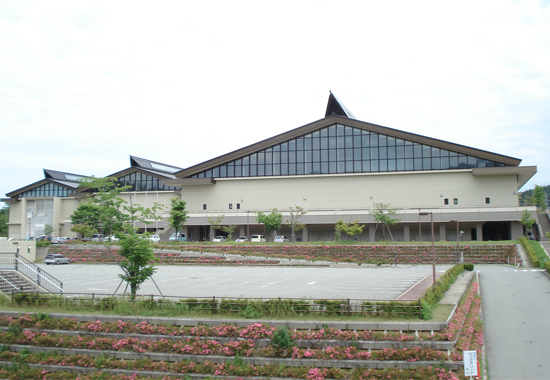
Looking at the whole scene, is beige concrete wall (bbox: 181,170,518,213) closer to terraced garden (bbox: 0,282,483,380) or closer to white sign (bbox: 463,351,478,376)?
terraced garden (bbox: 0,282,483,380)

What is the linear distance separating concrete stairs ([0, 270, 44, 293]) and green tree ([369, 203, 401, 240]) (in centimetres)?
3437

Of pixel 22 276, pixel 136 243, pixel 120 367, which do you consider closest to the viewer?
pixel 120 367

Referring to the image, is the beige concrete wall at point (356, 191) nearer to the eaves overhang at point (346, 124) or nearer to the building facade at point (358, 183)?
the building facade at point (358, 183)

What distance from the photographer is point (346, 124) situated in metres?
52.2

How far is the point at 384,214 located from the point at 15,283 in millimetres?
36401

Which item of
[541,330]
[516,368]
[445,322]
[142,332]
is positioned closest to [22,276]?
[142,332]

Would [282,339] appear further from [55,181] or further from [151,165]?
[55,181]

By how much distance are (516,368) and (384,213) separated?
122ft

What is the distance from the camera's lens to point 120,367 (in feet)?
41.0

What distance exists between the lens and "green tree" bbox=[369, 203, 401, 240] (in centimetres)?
4532

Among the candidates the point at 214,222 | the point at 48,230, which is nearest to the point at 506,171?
the point at 214,222

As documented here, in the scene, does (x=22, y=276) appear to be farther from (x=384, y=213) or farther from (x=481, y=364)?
(x=384, y=213)

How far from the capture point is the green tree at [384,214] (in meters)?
45.3

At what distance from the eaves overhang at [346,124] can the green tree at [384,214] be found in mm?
8953
